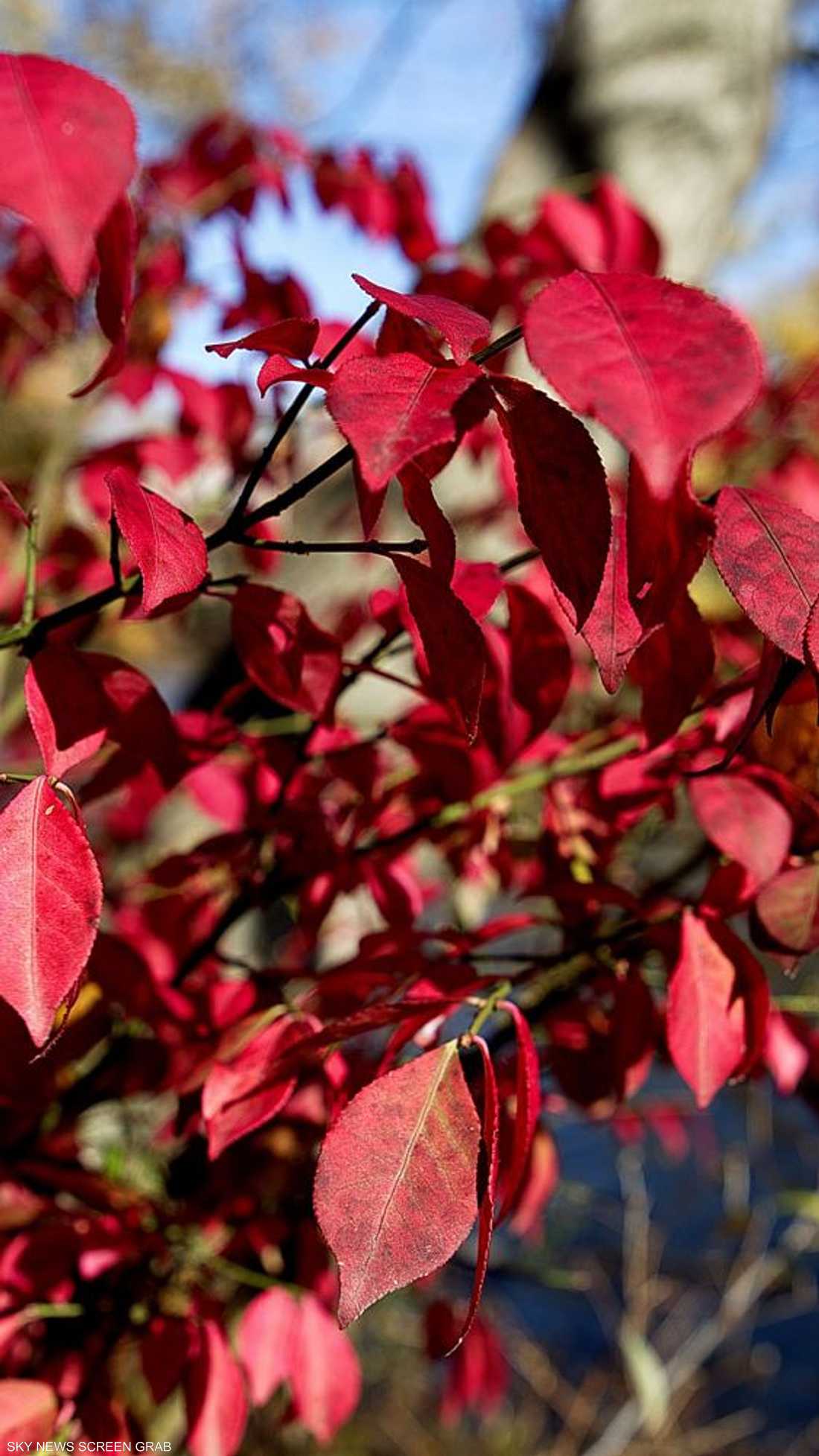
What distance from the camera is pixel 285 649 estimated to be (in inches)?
20.7

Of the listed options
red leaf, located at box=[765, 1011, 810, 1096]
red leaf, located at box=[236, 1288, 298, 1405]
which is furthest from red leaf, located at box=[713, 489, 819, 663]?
red leaf, located at box=[236, 1288, 298, 1405]

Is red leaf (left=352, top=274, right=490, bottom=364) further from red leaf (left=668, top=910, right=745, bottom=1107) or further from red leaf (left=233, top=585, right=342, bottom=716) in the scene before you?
red leaf (left=668, top=910, right=745, bottom=1107)

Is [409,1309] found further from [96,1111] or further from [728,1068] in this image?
[728,1068]

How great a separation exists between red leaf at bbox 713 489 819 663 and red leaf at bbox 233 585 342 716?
0.21m

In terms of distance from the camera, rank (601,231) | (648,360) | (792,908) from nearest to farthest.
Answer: (648,360) → (792,908) → (601,231)

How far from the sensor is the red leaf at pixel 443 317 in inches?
13.1

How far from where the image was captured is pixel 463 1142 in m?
0.44

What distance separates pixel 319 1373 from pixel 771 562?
2.14 ft

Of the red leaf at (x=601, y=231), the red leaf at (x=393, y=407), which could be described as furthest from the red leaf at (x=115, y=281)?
the red leaf at (x=601, y=231)

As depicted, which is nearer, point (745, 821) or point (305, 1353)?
point (745, 821)

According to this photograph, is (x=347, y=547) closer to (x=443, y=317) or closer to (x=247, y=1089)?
(x=443, y=317)

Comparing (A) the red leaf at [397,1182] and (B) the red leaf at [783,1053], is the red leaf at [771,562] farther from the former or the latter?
(B) the red leaf at [783,1053]

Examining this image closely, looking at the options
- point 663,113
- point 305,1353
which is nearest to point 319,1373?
point 305,1353

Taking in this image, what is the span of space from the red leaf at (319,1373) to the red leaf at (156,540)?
0.58 m
